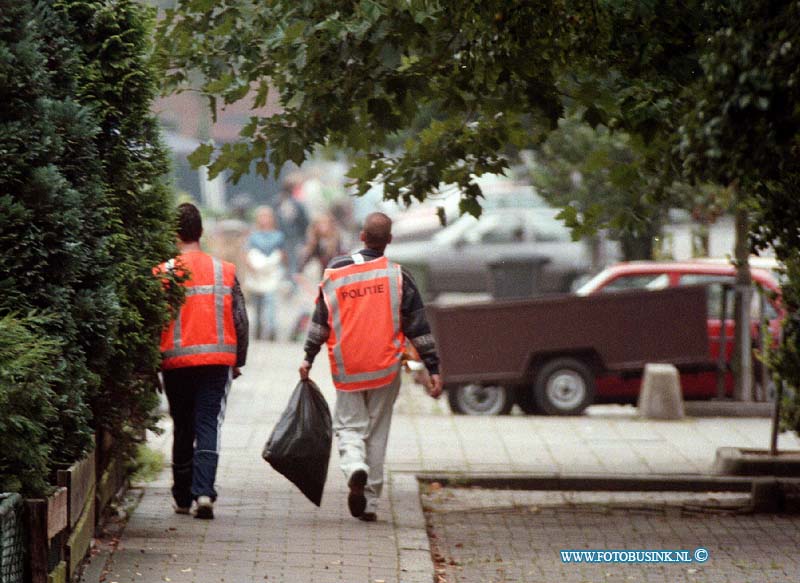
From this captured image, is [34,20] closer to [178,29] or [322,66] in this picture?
[322,66]

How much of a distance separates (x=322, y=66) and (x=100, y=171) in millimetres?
2305

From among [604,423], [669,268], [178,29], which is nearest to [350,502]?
[178,29]

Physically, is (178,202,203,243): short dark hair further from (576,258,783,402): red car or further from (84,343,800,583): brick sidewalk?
(576,258,783,402): red car

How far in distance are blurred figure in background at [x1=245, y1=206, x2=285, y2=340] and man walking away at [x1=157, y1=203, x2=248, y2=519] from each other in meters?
13.8

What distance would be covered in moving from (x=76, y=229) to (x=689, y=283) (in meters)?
10.2

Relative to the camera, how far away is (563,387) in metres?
15.4

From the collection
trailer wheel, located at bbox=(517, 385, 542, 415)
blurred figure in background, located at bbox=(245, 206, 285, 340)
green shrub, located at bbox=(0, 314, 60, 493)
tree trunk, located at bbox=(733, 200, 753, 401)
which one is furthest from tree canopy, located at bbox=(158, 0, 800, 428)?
blurred figure in background, located at bbox=(245, 206, 285, 340)

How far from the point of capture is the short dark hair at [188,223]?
29.7ft

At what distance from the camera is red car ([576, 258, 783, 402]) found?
51.1 ft

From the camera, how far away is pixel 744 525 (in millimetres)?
9828

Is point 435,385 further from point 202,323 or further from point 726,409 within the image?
point 726,409

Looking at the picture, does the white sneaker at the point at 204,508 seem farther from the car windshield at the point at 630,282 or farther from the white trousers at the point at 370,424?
the car windshield at the point at 630,282

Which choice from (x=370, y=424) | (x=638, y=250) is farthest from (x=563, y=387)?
(x=370, y=424)

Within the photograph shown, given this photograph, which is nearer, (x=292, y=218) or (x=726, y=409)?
(x=726, y=409)
